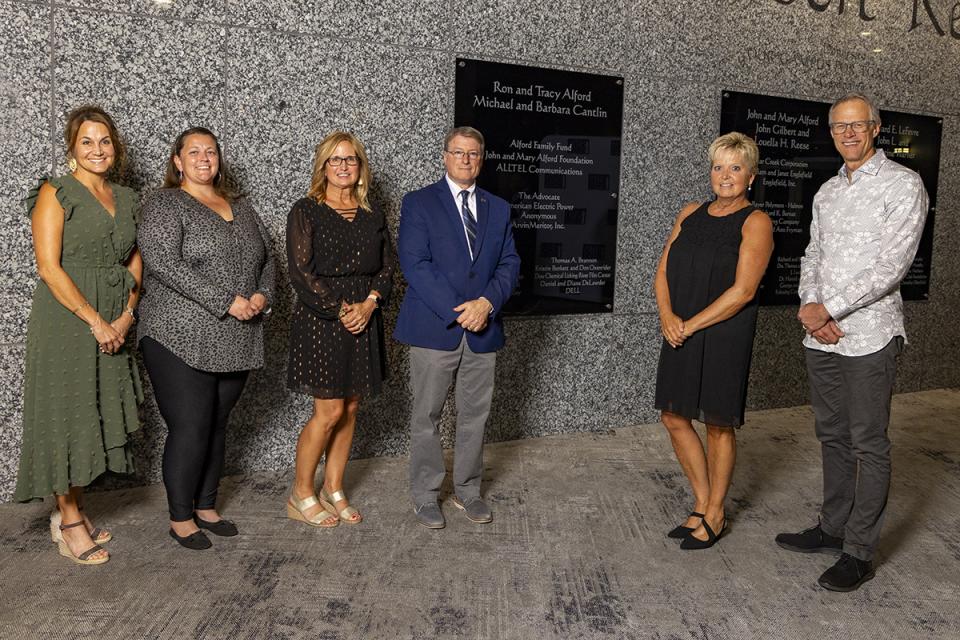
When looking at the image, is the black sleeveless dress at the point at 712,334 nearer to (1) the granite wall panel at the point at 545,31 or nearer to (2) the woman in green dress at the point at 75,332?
(1) the granite wall panel at the point at 545,31

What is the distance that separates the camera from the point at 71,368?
2930 mm

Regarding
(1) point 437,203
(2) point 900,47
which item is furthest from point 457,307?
(2) point 900,47

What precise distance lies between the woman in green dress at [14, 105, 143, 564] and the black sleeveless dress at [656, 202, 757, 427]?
2048 mm

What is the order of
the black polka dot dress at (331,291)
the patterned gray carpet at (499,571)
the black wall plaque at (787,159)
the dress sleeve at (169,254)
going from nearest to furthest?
the patterned gray carpet at (499,571), the dress sleeve at (169,254), the black polka dot dress at (331,291), the black wall plaque at (787,159)

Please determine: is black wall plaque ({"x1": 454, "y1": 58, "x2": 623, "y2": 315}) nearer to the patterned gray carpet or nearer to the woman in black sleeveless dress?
the patterned gray carpet

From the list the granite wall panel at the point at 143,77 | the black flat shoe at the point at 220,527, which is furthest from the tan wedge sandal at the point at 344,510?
the granite wall panel at the point at 143,77

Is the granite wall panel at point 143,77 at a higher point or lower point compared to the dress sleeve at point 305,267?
higher

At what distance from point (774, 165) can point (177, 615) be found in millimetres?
4397

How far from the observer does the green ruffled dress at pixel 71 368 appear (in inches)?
115

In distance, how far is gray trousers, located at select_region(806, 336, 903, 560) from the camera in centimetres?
288

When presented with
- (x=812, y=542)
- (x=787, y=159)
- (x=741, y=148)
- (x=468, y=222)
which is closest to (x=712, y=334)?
(x=741, y=148)

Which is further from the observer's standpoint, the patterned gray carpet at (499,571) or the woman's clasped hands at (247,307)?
the woman's clasped hands at (247,307)

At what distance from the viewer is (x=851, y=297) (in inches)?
112

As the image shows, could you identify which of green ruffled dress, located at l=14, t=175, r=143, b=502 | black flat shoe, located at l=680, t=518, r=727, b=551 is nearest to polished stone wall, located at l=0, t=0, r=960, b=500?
green ruffled dress, located at l=14, t=175, r=143, b=502
